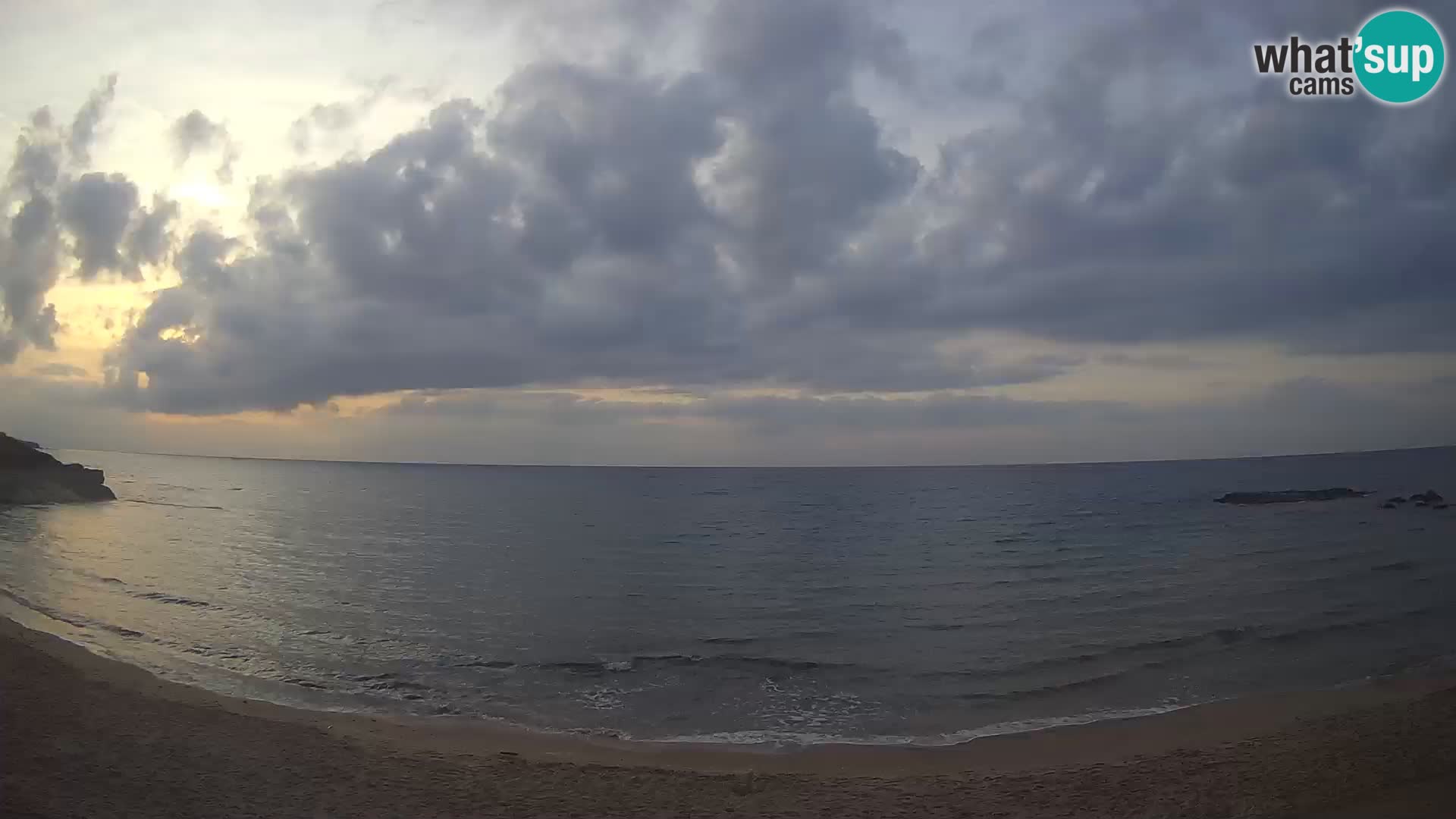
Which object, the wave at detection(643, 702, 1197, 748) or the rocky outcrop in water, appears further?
the rocky outcrop in water

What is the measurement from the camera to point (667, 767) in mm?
13359

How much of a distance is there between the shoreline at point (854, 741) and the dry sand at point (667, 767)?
0.07 metres

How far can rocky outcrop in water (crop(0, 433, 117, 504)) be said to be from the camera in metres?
65.2

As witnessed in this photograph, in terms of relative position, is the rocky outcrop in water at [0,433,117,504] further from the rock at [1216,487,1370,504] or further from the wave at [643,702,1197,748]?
the rock at [1216,487,1370,504]

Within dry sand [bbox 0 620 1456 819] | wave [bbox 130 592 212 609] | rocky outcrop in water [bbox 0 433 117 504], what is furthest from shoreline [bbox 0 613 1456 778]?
rocky outcrop in water [bbox 0 433 117 504]

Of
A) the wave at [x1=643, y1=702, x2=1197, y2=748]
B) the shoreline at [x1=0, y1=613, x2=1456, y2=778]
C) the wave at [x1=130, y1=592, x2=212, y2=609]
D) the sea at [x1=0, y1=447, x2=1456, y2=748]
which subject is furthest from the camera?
the wave at [x1=130, y1=592, x2=212, y2=609]

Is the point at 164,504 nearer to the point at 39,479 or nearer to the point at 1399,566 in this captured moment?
the point at 39,479

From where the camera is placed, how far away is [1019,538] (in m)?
54.0

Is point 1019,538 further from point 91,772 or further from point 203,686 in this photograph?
point 91,772

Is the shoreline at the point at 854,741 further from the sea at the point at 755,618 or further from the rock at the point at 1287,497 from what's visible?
the rock at the point at 1287,497

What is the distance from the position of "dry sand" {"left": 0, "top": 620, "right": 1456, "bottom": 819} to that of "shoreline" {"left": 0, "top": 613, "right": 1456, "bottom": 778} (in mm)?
65

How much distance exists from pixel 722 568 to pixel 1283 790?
103ft

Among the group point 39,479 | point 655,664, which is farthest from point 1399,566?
point 39,479

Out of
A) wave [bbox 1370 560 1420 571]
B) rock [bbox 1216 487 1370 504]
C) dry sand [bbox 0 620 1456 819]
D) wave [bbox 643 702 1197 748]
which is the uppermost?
dry sand [bbox 0 620 1456 819]
